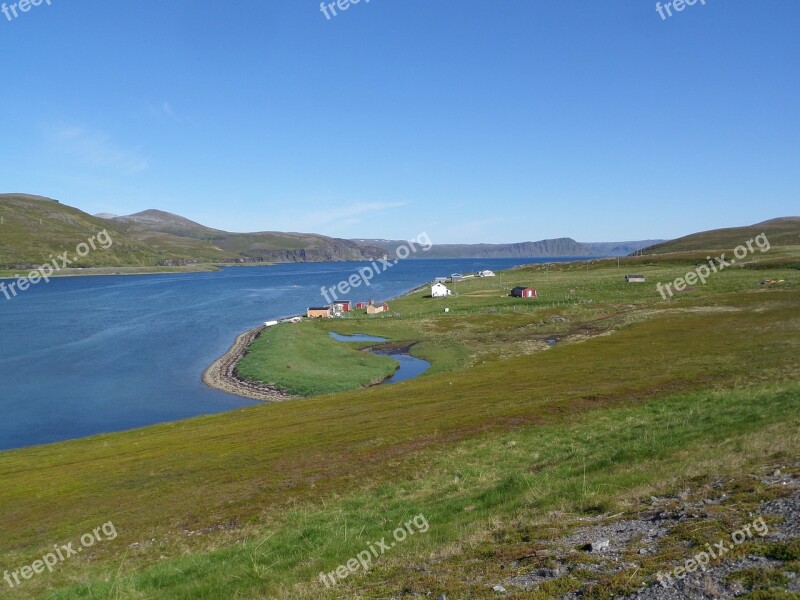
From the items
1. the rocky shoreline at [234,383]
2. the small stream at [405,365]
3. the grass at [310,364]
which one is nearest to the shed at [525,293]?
the small stream at [405,365]

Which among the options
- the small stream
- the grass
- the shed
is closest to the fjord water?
the grass

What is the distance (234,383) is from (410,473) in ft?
166

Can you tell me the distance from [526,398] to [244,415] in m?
24.7

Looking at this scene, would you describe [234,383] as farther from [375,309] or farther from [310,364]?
[375,309]

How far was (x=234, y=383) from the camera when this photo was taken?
69.9 metres

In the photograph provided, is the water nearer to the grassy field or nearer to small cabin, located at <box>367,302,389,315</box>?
small cabin, located at <box>367,302,389,315</box>

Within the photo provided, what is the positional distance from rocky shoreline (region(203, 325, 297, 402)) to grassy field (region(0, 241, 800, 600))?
12.4 meters

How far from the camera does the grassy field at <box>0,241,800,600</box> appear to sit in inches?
552

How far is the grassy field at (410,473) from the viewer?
1402 centimetres

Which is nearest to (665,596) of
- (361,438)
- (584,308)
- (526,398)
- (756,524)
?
(756,524)

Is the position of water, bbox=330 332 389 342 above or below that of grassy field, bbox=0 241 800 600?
below

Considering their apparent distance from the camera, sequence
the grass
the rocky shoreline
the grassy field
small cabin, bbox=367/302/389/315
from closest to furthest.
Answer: the grassy field
the rocky shoreline
the grass
small cabin, bbox=367/302/389/315

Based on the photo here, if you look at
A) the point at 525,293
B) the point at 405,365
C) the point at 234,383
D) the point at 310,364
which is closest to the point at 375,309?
the point at 525,293

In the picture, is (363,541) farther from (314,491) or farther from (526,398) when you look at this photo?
(526,398)
